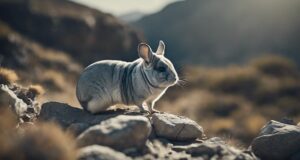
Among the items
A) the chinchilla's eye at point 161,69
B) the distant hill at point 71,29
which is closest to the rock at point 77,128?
the chinchilla's eye at point 161,69

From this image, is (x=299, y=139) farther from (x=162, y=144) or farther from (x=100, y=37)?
(x=100, y=37)

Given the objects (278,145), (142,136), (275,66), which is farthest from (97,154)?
(275,66)

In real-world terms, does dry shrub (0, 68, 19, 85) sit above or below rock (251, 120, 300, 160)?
above

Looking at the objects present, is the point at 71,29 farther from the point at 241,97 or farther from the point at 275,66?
Answer: the point at 275,66

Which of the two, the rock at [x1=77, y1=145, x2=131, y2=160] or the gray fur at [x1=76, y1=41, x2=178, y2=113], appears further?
the gray fur at [x1=76, y1=41, x2=178, y2=113]

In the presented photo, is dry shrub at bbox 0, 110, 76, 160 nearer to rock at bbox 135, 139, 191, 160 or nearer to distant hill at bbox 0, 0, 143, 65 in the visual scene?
rock at bbox 135, 139, 191, 160

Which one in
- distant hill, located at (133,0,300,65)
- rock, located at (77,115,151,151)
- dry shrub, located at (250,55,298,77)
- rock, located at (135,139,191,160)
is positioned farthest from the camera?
distant hill, located at (133,0,300,65)

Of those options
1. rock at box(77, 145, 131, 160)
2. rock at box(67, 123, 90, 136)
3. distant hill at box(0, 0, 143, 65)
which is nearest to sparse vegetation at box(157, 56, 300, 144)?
distant hill at box(0, 0, 143, 65)
